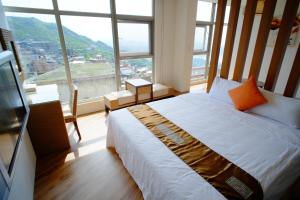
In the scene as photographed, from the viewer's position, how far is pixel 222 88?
7.86 ft

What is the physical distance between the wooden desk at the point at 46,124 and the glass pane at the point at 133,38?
1.96 m

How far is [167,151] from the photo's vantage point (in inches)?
53.1

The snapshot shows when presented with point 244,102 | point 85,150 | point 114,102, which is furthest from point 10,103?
point 244,102

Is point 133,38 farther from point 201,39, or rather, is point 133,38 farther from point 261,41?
point 261,41

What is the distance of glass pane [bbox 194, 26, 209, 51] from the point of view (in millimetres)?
4621

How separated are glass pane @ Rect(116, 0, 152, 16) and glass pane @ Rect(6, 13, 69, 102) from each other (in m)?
1.30

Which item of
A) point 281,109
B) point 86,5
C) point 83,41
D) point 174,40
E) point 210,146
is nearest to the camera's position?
point 210,146

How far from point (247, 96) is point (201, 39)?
3.30 m

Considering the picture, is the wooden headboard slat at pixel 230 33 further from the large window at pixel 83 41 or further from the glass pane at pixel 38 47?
the glass pane at pixel 38 47

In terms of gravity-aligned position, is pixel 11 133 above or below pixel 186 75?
above

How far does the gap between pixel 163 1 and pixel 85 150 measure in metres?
3.55

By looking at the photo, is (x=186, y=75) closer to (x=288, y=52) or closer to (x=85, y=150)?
(x=288, y=52)

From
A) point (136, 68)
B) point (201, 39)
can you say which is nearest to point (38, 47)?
point (136, 68)

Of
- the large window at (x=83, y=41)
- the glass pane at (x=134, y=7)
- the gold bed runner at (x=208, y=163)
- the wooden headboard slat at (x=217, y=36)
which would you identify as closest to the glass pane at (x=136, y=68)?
the large window at (x=83, y=41)
